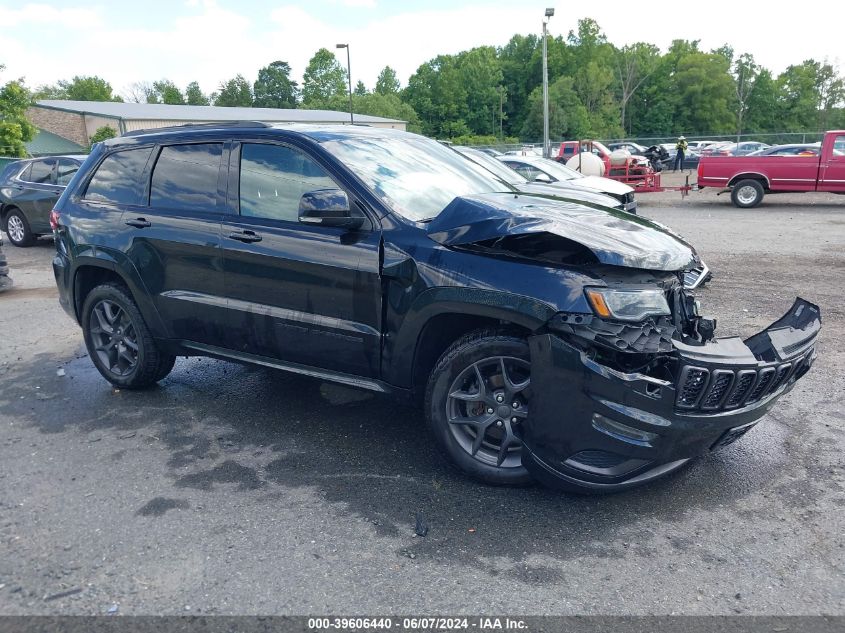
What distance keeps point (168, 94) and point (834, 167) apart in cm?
10570

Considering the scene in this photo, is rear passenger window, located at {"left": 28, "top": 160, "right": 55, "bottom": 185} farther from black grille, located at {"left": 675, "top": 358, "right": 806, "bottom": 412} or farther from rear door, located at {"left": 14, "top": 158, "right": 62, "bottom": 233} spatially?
black grille, located at {"left": 675, "top": 358, "right": 806, "bottom": 412}

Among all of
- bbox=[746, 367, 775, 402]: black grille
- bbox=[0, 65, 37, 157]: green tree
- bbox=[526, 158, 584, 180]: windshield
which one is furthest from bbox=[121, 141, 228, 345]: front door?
bbox=[0, 65, 37, 157]: green tree

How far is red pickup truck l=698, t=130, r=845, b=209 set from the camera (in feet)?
53.8

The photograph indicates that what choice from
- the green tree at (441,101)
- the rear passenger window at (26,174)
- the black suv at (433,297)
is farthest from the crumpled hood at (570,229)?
the green tree at (441,101)

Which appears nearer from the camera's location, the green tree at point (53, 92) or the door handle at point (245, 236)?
the door handle at point (245, 236)

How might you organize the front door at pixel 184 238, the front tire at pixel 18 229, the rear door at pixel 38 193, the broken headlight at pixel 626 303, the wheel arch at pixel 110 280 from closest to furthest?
1. the broken headlight at pixel 626 303
2. the front door at pixel 184 238
3. the wheel arch at pixel 110 280
4. the rear door at pixel 38 193
5. the front tire at pixel 18 229

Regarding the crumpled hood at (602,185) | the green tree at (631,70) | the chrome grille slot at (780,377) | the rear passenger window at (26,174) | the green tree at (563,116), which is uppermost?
the green tree at (631,70)

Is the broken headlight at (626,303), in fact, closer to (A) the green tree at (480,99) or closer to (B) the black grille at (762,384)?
(B) the black grille at (762,384)

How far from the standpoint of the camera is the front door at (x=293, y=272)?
3.89 meters

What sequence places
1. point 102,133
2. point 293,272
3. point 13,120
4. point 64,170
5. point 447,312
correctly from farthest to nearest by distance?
point 102,133 < point 13,120 < point 64,170 < point 293,272 < point 447,312

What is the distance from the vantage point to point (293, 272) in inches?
162

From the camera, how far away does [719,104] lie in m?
80.8

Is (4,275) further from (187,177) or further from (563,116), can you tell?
(563,116)

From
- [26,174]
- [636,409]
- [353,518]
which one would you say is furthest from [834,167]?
[26,174]
